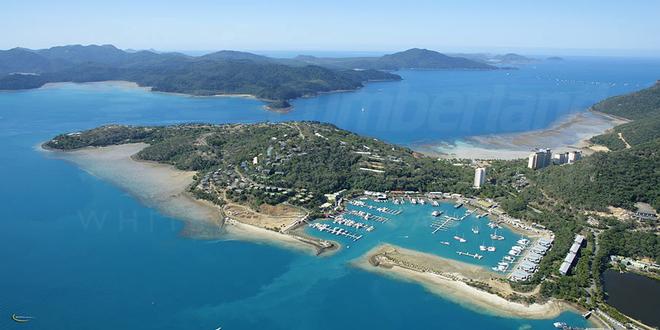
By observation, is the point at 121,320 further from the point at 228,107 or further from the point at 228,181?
the point at 228,107

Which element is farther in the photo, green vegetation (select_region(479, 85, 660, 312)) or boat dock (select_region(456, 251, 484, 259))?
boat dock (select_region(456, 251, 484, 259))

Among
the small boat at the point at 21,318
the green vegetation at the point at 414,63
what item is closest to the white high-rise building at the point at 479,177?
the small boat at the point at 21,318

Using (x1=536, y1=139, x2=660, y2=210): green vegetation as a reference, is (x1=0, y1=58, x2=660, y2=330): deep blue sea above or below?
below

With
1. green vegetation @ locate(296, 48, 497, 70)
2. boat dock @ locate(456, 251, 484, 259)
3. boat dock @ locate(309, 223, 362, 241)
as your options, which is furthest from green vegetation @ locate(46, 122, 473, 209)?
green vegetation @ locate(296, 48, 497, 70)

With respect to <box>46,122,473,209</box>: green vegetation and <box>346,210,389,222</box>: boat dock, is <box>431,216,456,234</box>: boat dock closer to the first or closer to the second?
<box>346,210,389,222</box>: boat dock

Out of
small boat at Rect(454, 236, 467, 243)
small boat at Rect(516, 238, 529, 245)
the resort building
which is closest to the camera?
small boat at Rect(516, 238, 529, 245)

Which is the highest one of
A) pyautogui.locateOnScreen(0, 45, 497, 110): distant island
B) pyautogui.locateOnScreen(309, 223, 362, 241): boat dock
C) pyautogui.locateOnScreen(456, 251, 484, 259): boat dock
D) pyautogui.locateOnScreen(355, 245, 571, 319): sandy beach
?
pyautogui.locateOnScreen(0, 45, 497, 110): distant island

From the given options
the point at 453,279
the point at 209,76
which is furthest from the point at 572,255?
the point at 209,76

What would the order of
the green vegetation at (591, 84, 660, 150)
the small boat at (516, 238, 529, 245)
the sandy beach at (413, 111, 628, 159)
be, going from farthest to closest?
the green vegetation at (591, 84, 660, 150) < the sandy beach at (413, 111, 628, 159) < the small boat at (516, 238, 529, 245)

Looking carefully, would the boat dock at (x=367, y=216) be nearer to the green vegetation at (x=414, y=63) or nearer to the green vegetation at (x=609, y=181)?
the green vegetation at (x=609, y=181)
